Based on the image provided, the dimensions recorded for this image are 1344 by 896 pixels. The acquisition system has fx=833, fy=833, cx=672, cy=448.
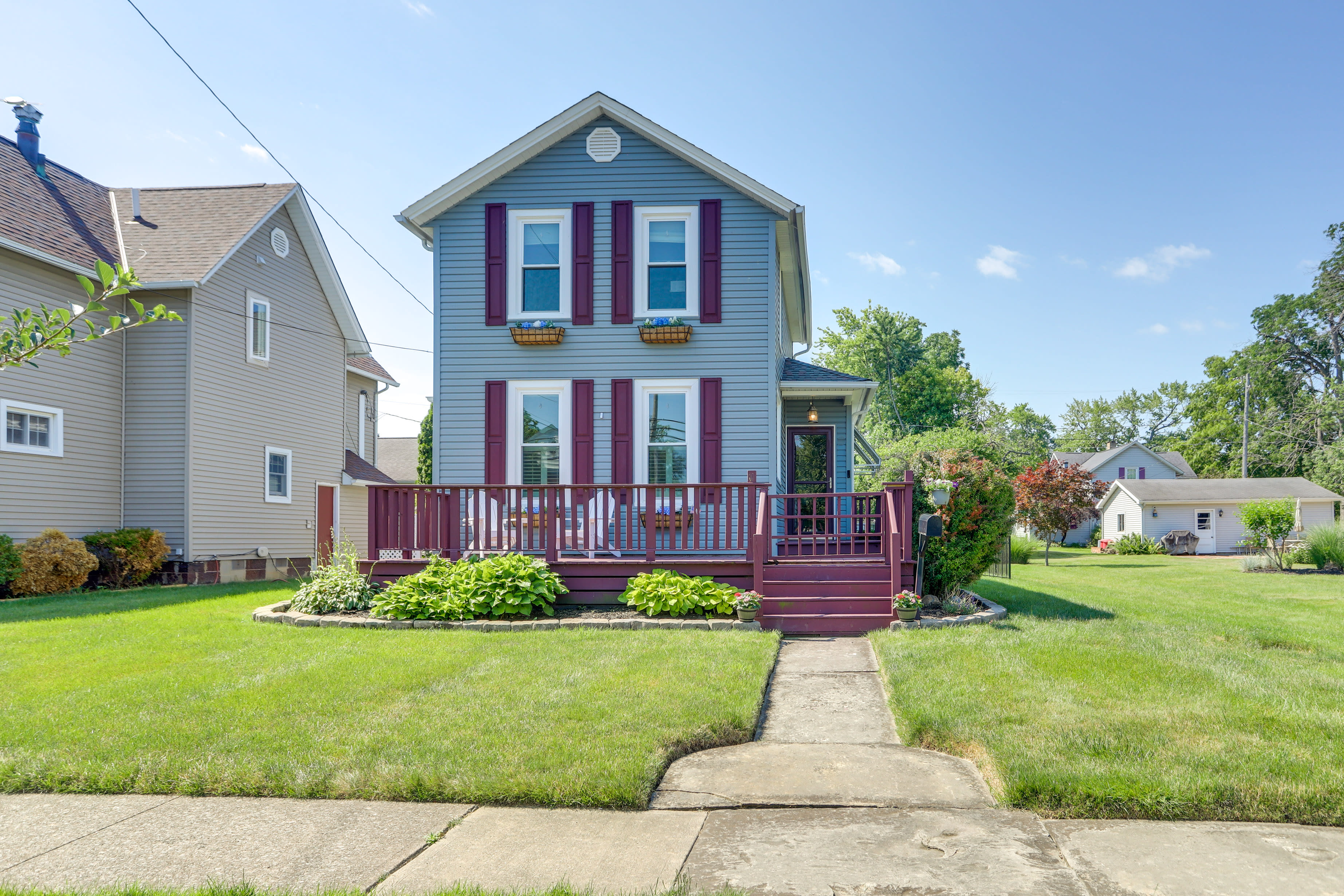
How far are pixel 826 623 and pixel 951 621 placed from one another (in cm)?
125

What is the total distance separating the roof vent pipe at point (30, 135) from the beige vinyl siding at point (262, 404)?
369 cm

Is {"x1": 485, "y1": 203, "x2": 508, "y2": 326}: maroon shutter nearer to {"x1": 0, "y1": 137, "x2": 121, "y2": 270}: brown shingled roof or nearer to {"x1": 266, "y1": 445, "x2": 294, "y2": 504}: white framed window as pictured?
{"x1": 0, "y1": 137, "x2": 121, "y2": 270}: brown shingled roof

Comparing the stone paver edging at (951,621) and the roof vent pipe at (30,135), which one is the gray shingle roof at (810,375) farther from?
the roof vent pipe at (30,135)

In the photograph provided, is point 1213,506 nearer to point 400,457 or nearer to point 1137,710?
point 400,457

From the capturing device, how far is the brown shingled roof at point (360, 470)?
20.4 m

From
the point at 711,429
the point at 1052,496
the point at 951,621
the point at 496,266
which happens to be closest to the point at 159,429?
the point at 496,266

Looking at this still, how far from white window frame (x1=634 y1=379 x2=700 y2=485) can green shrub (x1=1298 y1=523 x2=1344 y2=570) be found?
18.1 m

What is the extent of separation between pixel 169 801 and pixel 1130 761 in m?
4.44

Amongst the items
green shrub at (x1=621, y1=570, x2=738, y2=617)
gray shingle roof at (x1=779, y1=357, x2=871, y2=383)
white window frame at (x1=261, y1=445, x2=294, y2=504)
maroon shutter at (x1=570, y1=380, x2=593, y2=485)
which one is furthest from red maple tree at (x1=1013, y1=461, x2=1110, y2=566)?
white window frame at (x1=261, y1=445, x2=294, y2=504)

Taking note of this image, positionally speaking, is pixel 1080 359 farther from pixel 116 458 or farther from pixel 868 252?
pixel 116 458

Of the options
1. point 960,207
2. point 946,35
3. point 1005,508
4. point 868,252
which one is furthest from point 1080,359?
point 1005,508

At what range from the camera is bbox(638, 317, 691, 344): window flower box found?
11383 mm

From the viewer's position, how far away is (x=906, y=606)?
8391 millimetres

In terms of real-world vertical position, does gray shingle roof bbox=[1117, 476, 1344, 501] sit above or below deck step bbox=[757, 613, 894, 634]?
above
